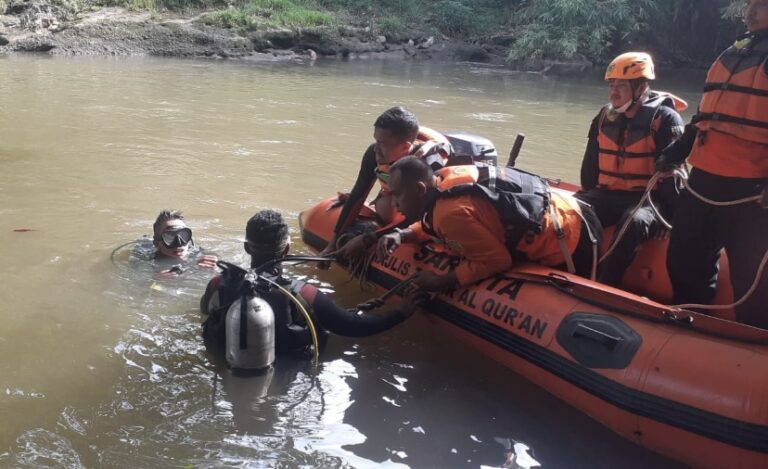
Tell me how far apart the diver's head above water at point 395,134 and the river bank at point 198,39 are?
46.2ft

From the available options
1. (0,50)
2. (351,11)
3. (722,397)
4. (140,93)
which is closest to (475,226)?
(722,397)

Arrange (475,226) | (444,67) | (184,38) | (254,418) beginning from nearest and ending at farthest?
(254,418), (475,226), (184,38), (444,67)

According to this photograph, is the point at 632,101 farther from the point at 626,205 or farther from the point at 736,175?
the point at 736,175

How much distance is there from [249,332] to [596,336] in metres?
1.40

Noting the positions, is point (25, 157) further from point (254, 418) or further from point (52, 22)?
point (52, 22)

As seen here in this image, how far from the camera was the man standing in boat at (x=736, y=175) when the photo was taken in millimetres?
2781

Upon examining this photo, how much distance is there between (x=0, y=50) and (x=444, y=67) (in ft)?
33.5

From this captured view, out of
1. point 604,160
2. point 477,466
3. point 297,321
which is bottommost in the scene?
point 477,466

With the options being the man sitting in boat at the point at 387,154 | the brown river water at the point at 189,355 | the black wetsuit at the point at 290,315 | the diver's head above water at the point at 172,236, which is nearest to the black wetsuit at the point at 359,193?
the man sitting in boat at the point at 387,154

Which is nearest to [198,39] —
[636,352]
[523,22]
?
[523,22]

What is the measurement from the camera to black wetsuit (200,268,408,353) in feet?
10.2

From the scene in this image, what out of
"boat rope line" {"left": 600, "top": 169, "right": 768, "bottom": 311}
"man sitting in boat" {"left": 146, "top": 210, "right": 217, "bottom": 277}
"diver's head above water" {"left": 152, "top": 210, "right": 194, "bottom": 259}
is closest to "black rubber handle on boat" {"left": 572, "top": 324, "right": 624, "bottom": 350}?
"boat rope line" {"left": 600, "top": 169, "right": 768, "bottom": 311}

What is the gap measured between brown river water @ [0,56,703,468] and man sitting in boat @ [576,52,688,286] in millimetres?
924

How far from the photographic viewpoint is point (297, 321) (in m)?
3.23
